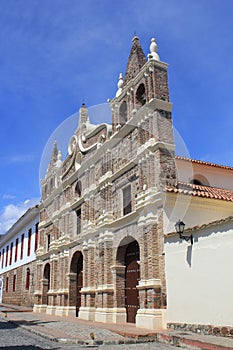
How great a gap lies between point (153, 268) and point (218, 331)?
3112mm

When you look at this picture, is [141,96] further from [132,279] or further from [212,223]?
[212,223]

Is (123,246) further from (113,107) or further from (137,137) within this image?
(113,107)

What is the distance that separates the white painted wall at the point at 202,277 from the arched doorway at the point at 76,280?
8449 millimetres

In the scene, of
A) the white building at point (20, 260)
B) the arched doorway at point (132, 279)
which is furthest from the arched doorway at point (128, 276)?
the white building at point (20, 260)

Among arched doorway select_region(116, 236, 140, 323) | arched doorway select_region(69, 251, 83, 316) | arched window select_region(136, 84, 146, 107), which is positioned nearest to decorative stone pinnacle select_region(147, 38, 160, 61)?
arched window select_region(136, 84, 146, 107)

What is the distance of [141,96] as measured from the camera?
1503 cm

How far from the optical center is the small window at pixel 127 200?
559 inches

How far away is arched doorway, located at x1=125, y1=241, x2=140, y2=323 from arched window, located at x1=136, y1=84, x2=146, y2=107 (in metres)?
5.55

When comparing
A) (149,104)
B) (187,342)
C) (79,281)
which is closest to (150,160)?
(149,104)

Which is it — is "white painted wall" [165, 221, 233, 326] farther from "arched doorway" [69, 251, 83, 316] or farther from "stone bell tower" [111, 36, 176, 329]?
"arched doorway" [69, 251, 83, 316]

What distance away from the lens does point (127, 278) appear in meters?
14.1

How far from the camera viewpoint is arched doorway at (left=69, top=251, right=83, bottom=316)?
18.3 m

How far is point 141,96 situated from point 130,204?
4.44m

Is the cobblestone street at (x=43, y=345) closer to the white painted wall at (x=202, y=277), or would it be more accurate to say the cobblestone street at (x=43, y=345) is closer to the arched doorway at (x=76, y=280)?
the white painted wall at (x=202, y=277)
